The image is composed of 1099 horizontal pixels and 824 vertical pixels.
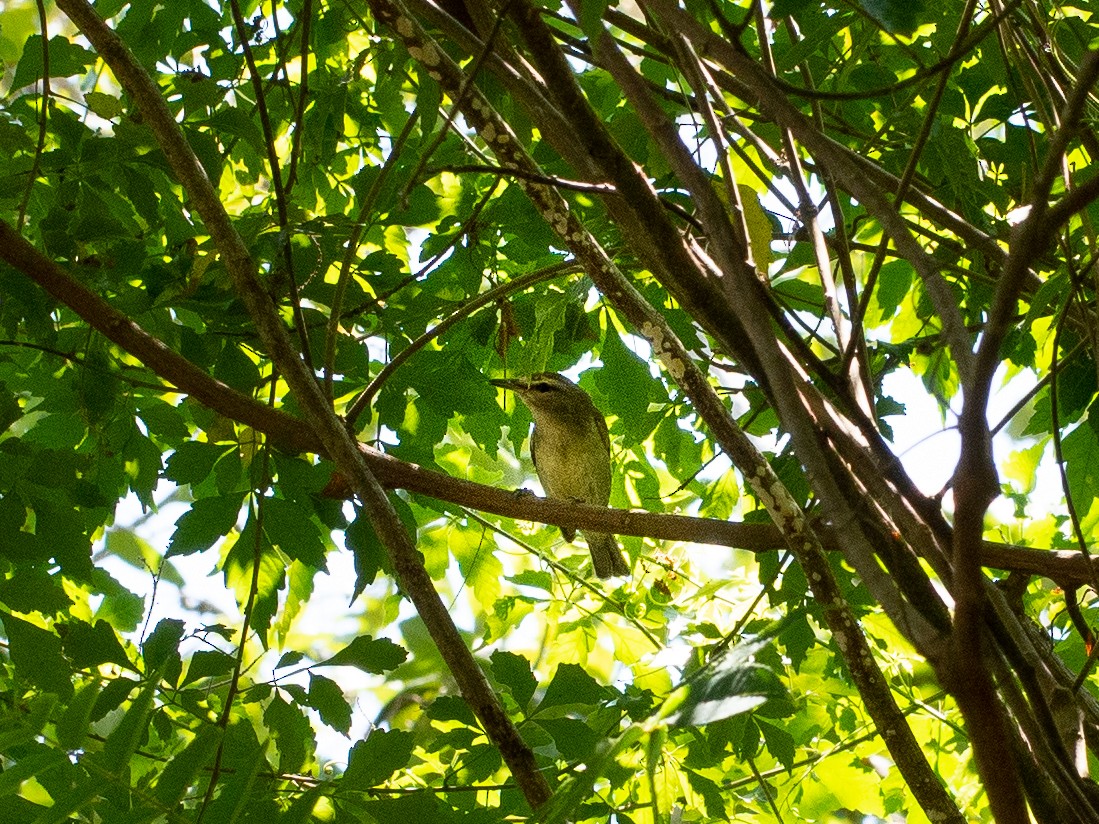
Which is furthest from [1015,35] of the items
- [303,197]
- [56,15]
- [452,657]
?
[56,15]

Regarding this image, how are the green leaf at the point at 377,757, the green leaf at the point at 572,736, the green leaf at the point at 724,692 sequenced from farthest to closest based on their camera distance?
the green leaf at the point at 572,736
the green leaf at the point at 377,757
the green leaf at the point at 724,692

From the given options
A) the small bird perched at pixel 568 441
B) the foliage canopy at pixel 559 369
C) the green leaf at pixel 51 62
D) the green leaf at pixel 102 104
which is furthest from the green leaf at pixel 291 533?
the small bird perched at pixel 568 441

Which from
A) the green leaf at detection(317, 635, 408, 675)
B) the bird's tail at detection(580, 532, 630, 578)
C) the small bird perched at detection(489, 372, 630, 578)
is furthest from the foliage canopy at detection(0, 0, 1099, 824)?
the small bird perched at detection(489, 372, 630, 578)

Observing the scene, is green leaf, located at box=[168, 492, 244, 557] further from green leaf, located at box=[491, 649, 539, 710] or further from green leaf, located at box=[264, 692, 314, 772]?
green leaf, located at box=[491, 649, 539, 710]

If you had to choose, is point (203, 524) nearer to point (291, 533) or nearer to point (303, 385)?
point (291, 533)

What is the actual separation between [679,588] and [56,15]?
544 cm

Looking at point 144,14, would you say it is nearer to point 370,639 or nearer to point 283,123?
point 283,123

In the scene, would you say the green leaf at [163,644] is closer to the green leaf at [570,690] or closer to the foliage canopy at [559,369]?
the foliage canopy at [559,369]

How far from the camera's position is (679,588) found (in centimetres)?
407

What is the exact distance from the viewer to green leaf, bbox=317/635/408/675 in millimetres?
2201

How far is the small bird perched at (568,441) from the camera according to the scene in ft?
18.6

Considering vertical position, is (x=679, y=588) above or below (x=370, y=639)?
above

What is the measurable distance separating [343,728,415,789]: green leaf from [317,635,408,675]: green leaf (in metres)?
0.24

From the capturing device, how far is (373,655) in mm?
2205
